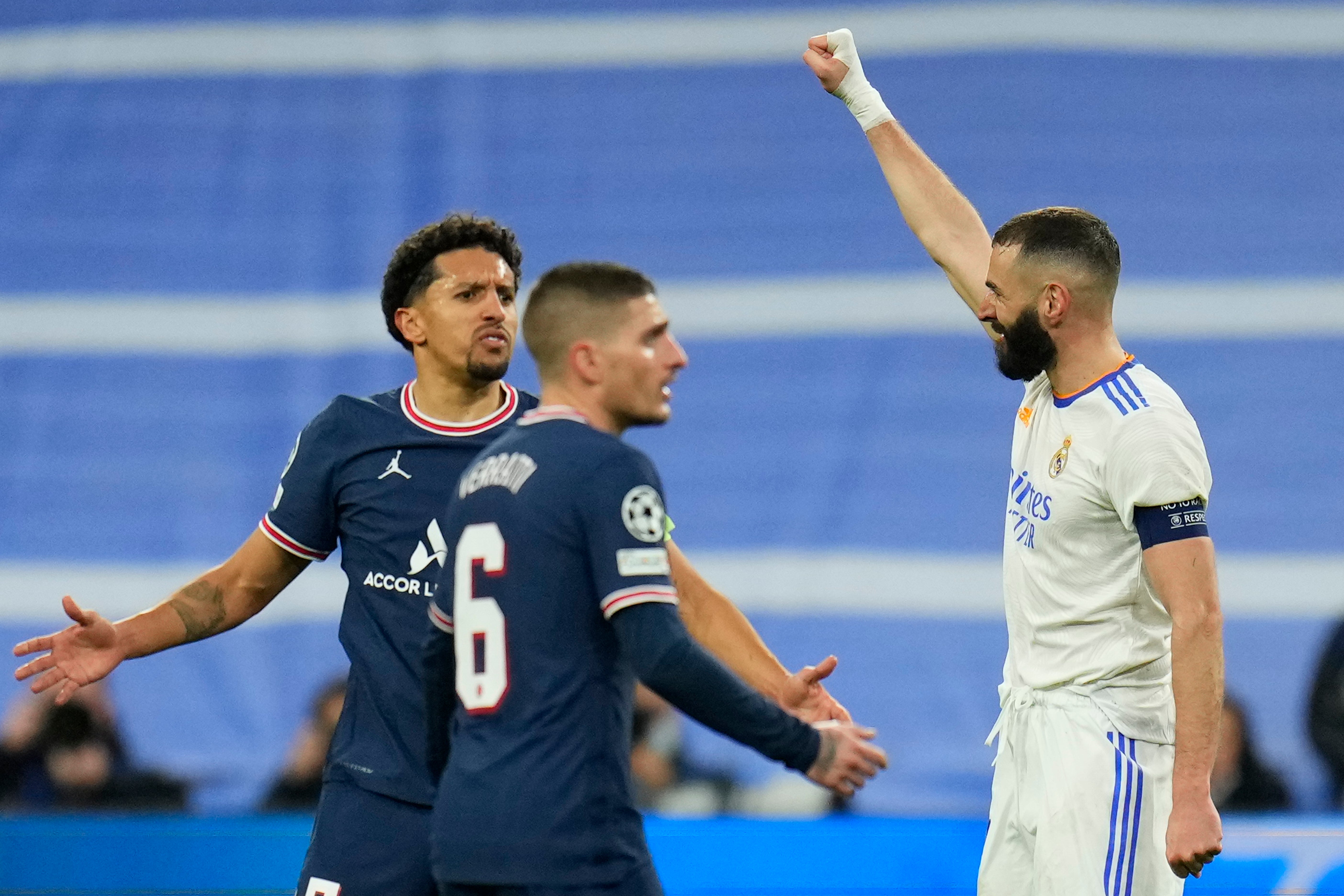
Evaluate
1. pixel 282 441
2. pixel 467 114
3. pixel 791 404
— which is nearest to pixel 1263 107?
pixel 791 404

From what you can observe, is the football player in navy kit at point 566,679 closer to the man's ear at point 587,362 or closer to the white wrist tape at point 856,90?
the man's ear at point 587,362

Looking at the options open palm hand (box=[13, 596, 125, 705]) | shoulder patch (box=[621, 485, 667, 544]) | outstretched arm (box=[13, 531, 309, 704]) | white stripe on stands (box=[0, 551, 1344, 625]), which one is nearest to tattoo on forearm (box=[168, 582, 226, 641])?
outstretched arm (box=[13, 531, 309, 704])

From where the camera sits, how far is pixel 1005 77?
737 centimetres

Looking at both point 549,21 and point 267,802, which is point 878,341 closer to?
point 549,21

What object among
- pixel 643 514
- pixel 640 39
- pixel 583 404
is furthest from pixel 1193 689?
pixel 640 39

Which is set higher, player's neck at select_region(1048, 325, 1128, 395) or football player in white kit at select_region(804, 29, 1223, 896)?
player's neck at select_region(1048, 325, 1128, 395)

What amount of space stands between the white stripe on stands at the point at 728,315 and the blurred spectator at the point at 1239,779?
2.04 metres

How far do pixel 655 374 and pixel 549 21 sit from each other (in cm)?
546

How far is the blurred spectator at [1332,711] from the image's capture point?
5.72 m

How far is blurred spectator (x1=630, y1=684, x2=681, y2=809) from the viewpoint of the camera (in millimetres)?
5555

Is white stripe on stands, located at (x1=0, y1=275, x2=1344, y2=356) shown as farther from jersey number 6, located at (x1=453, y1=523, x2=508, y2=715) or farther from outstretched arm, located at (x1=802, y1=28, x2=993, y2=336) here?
jersey number 6, located at (x1=453, y1=523, x2=508, y2=715)

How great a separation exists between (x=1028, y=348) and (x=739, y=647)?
89cm

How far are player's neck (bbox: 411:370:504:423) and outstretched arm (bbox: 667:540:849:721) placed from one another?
0.53 metres

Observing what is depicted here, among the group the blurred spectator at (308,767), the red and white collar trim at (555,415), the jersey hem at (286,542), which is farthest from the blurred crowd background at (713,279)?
the red and white collar trim at (555,415)
